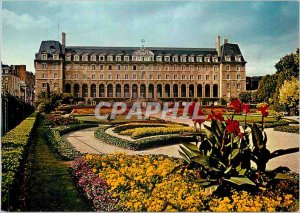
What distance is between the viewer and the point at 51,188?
5.05 metres

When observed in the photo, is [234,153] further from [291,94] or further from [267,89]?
[267,89]

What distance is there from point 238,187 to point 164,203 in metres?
0.96

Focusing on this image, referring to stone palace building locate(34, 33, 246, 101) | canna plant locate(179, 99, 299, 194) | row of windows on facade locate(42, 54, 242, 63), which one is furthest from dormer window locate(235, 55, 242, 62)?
canna plant locate(179, 99, 299, 194)

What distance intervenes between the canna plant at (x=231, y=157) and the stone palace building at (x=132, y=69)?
31.8 meters

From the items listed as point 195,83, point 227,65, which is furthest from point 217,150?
point 227,65

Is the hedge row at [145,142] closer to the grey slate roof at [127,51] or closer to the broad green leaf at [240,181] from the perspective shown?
the broad green leaf at [240,181]

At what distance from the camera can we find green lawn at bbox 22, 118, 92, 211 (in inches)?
Answer: 175

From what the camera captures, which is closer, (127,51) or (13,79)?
(13,79)

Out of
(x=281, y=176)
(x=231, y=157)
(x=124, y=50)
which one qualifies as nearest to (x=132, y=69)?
(x=124, y=50)

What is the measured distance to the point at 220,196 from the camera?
4191 mm

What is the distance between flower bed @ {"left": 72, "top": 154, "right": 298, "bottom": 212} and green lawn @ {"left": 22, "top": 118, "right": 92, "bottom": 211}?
0.62 ft

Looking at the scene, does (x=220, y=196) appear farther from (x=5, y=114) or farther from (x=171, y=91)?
(x=171, y=91)

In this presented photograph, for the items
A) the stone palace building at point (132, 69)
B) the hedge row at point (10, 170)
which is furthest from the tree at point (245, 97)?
the hedge row at point (10, 170)

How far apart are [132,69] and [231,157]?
120 ft
